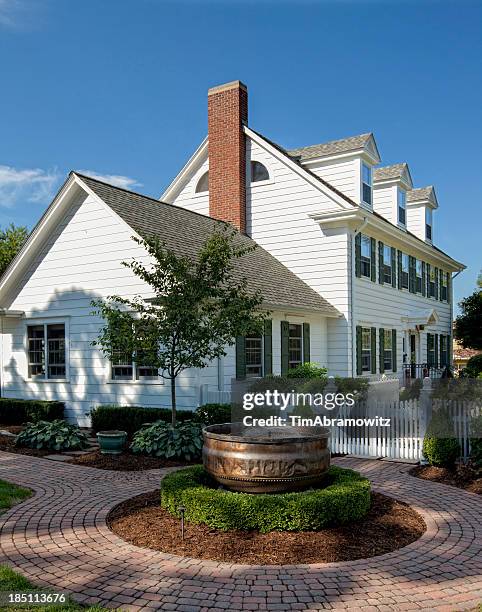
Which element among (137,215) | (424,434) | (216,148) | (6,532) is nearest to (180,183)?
(216,148)

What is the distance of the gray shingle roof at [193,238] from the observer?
14766 millimetres

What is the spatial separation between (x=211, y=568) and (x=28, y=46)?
37.6 ft

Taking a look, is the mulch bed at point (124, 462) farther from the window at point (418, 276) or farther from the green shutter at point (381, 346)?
the window at point (418, 276)

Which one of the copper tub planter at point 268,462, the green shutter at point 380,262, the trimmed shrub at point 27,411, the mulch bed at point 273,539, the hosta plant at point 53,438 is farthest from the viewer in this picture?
the green shutter at point 380,262

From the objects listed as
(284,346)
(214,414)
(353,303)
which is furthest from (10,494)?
(353,303)

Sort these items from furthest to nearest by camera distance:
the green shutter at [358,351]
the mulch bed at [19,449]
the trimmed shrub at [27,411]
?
1. the green shutter at [358,351]
2. the trimmed shrub at [27,411]
3. the mulch bed at [19,449]

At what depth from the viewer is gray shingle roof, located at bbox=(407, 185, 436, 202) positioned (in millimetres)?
27750

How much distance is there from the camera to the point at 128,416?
44.0ft

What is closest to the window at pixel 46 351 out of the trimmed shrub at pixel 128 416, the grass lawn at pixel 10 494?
the trimmed shrub at pixel 128 416

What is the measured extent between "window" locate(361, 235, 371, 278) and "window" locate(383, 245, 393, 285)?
5.83 ft

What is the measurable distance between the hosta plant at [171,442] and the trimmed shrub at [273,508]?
4.04 meters

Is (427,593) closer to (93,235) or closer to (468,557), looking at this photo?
(468,557)

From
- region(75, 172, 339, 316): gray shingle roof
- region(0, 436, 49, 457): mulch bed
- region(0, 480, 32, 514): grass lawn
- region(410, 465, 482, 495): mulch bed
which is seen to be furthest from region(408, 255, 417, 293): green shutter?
region(0, 480, 32, 514): grass lawn

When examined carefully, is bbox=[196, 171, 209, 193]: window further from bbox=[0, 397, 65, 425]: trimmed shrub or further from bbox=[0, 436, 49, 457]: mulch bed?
bbox=[0, 436, 49, 457]: mulch bed
